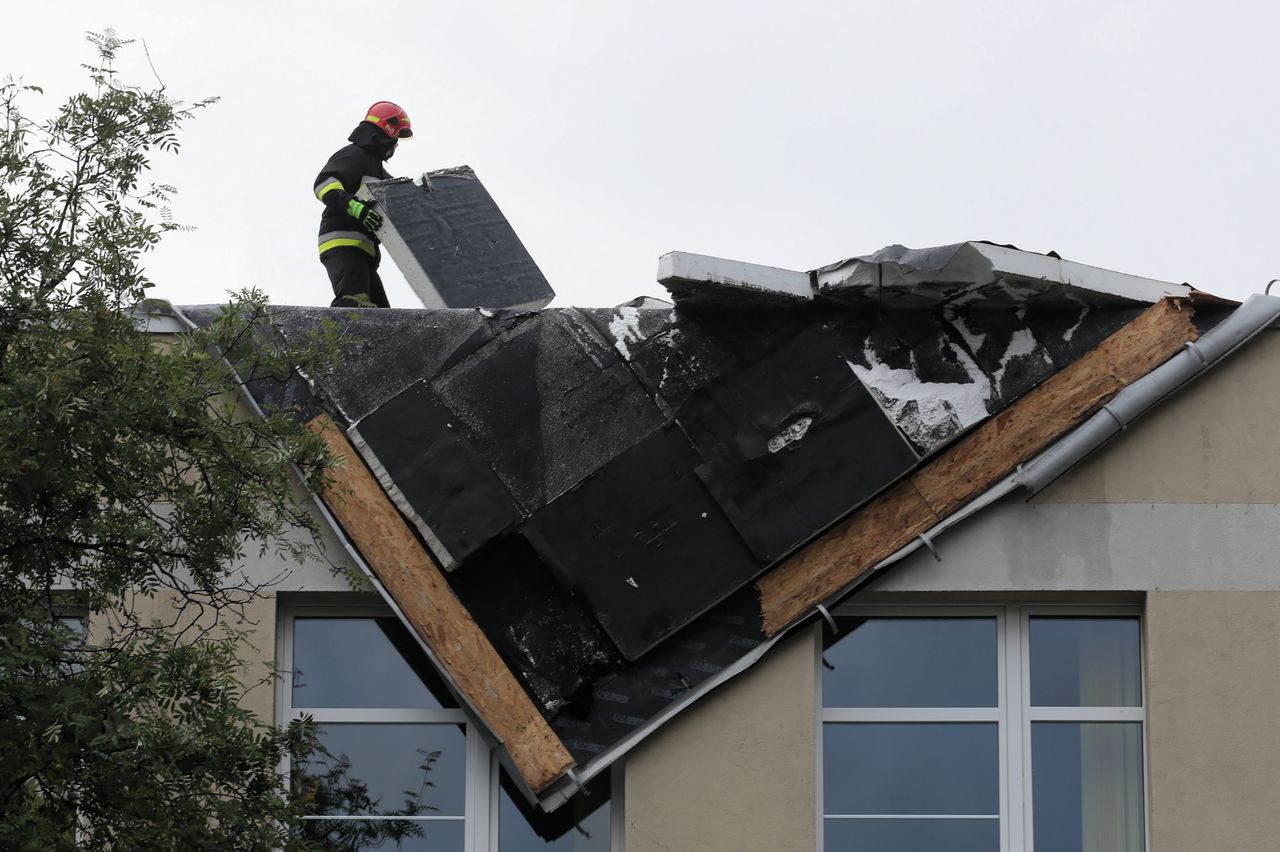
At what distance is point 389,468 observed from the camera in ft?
28.1

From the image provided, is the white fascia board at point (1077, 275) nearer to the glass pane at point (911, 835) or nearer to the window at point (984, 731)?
the window at point (984, 731)

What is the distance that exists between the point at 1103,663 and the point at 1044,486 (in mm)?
973

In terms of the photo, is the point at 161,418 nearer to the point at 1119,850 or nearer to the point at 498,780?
the point at 498,780

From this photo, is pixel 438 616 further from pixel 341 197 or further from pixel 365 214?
pixel 341 197

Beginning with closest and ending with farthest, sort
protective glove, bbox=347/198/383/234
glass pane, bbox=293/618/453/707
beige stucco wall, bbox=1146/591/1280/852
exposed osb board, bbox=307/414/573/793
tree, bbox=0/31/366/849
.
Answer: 1. tree, bbox=0/31/366/849
2. beige stucco wall, bbox=1146/591/1280/852
3. exposed osb board, bbox=307/414/573/793
4. glass pane, bbox=293/618/453/707
5. protective glove, bbox=347/198/383/234

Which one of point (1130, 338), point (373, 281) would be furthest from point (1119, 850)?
point (373, 281)

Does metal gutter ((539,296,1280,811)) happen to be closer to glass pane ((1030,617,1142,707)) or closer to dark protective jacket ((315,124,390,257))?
glass pane ((1030,617,1142,707))

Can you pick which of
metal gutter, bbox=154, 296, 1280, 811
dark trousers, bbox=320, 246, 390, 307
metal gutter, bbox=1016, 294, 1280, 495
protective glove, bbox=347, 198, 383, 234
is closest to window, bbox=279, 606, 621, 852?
metal gutter, bbox=154, 296, 1280, 811

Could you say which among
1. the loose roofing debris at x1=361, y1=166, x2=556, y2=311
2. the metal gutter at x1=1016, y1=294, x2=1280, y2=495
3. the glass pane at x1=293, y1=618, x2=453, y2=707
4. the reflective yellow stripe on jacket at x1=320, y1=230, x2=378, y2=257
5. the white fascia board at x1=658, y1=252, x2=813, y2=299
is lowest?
the glass pane at x1=293, y1=618, x2=453, y2=707

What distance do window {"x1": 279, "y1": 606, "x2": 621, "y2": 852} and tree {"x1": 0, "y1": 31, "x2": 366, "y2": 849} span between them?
1615 mm

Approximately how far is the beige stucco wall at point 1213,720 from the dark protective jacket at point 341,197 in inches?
221

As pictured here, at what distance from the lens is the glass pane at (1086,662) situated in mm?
8555

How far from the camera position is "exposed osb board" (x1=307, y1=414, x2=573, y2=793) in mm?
8195

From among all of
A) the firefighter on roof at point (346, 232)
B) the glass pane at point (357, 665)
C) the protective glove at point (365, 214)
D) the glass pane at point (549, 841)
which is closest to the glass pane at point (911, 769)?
the glass pane at point (549, 841)
